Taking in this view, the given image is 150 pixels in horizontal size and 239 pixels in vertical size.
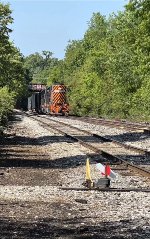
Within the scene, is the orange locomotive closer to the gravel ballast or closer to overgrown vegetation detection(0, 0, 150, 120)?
overgrown vegetation detection(0, 0, 150, 120)

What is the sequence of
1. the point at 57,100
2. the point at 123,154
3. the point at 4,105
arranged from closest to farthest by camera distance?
the point at 123,154, the point at 4,105, the point at 57,100

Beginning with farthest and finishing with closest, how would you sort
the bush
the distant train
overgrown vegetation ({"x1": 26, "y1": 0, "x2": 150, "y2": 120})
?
the distant train, overgrown vegetation ({"x1": 26, "y1": 0, "x2": 150, "y2": 120}), the bush

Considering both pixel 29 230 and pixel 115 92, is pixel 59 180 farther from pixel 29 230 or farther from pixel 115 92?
pixel 115 92

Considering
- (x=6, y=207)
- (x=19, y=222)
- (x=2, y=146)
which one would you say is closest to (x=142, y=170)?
(x=6, y=207)

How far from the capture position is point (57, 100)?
65.9 m

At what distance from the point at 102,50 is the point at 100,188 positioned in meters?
73.4

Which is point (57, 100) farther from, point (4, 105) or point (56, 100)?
point (4, 105)

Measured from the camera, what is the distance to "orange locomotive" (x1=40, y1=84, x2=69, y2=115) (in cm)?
6594

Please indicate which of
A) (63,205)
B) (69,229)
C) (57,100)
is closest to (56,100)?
(57,100)

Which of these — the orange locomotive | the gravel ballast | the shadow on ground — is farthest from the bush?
the shadow on ground

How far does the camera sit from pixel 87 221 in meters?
8.97

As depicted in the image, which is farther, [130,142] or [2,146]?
[130,142]

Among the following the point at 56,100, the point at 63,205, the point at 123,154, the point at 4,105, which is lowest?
the point at 123,154

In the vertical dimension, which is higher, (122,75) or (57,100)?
(122,75)
